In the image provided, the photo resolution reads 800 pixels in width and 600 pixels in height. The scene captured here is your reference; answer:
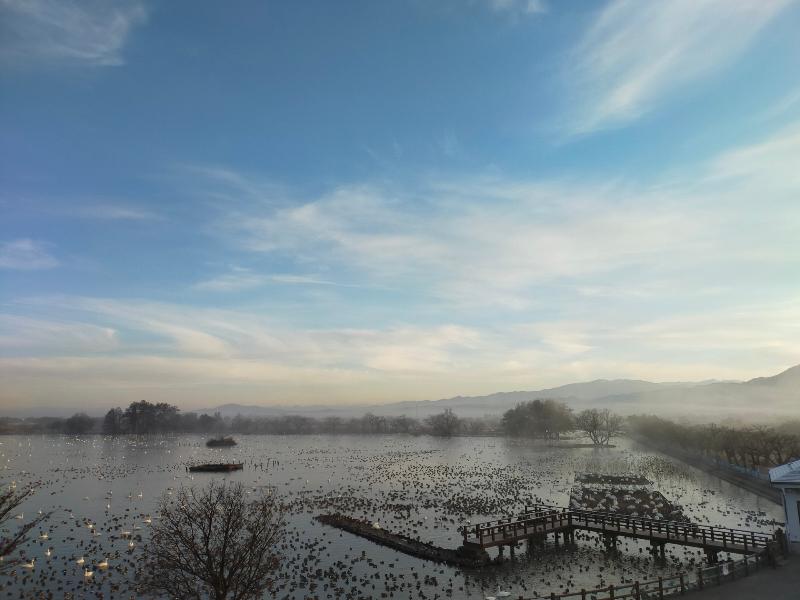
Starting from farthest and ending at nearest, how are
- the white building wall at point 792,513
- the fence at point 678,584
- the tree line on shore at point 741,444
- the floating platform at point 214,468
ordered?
the floating platform at point 214,468 → the tree line on shore at point 741,444 → the white building wall at point 792,513 → the fence at point 678,584

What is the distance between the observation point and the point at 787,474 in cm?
3023

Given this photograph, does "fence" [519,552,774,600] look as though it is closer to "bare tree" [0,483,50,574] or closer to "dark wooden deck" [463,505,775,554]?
"dark wooden deck" [463,505,775,554]

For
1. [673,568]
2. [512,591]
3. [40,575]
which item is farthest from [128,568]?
[673,568]

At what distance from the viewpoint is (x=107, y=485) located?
246ft

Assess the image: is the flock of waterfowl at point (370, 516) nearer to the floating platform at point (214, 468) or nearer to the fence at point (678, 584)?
Result: the floating platform at point (214, 468)

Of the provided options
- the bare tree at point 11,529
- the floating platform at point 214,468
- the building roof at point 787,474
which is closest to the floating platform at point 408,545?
the building roof at point 787,474

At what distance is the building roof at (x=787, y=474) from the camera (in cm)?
2911

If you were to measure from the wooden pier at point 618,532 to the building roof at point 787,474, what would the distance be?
3977 mm

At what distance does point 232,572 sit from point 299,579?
34.2 ft

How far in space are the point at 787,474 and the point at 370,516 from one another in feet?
117

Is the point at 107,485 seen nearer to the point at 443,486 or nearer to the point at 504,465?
the point at 443,486

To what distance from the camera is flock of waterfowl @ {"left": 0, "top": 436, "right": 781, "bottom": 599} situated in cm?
3222

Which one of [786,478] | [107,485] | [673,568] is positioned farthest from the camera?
[107,485]

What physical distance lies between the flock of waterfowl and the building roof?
857 centimetres
